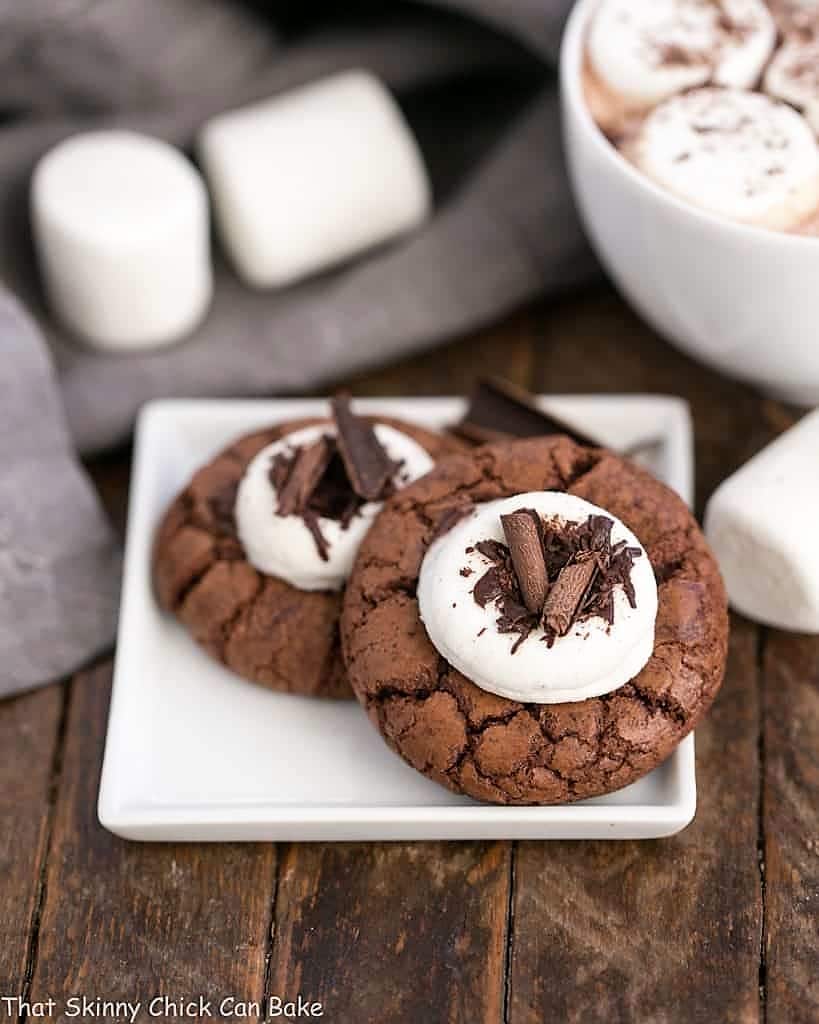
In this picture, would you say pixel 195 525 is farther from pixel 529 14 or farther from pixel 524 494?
pixel 529 14

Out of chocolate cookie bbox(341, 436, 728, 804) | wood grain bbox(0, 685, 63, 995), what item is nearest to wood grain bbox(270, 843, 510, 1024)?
chocolate cookie bbox(341, 436, 728, 804)

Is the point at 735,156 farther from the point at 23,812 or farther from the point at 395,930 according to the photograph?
the point at 23,812

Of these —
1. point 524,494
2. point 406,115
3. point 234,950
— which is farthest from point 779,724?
point 406,115

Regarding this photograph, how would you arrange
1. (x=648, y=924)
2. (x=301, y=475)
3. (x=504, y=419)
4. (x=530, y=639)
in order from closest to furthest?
(x=530, y=639) → (x=648, y=924) → (x=301, y=475) → (x=504, y=419)

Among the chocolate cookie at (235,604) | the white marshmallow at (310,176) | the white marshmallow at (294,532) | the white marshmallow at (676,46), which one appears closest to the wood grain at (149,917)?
the chocolate cookie at (235,604)

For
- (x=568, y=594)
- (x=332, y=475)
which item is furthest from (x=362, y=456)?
(x=568, y=594)

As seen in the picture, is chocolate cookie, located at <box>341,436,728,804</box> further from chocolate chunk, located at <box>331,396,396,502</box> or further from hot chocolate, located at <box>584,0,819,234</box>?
hot chocolate, located at <box>584,0,819,234</box>
